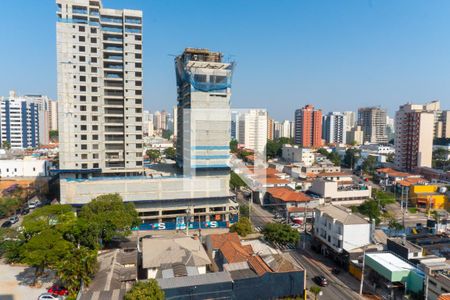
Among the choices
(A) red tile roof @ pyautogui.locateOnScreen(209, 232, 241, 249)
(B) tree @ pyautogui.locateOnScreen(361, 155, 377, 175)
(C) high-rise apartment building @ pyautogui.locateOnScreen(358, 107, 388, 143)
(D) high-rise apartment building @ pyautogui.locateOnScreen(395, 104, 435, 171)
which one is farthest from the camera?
(C) high-rise apartment building @ pyautogui.locateOnScreen(358, 107, 388, 143)

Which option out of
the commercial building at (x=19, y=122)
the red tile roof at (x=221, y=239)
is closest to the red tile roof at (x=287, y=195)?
the red tile roof at (x=221, y=239)

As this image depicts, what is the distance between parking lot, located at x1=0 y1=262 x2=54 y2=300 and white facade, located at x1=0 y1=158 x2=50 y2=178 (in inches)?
983

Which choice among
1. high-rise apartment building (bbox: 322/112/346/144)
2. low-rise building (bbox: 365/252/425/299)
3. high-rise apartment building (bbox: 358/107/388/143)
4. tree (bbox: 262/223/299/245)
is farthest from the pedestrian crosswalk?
high-rise apartment building (bbox: 358/107/388/143)

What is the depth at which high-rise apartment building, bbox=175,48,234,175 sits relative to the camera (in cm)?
2864

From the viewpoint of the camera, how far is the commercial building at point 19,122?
65312 mm

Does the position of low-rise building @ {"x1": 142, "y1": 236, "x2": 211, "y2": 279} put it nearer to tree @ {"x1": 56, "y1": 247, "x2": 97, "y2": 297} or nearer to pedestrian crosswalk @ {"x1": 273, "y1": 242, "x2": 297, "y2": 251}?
tree @ {"x1": 56, "y1": 247, "x2": 97, "y2": 297}

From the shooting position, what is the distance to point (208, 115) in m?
28.9

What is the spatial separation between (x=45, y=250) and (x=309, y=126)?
77.9 metres

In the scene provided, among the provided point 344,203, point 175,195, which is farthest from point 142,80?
point 344,203

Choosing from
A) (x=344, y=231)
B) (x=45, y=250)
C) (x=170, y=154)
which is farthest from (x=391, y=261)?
(x=170, y=154)

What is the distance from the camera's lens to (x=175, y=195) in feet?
91.1

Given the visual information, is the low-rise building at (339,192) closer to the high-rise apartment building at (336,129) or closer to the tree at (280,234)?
the tree at (280,234)

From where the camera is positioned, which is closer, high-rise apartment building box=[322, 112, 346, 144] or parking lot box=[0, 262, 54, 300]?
parking lot box=[0, 262, 54, 300]

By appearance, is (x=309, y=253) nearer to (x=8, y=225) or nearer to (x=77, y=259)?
(x=77, y=259)
